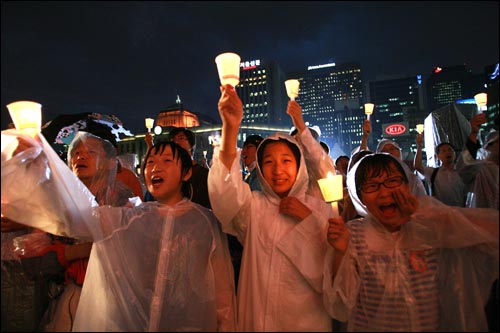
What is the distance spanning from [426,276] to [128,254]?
2064 millimetres

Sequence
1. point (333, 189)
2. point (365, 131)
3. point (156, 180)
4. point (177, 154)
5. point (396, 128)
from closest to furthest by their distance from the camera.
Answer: point (333, 189) < point (156, 180) < point (177, 154) < point (365, 131) < point (396, 128)

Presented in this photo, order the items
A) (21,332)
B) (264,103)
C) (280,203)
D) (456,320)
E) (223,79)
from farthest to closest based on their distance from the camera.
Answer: (264,103), (280,203), (21,332), (223,79), (456,320)

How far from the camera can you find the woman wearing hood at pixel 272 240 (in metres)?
2.08

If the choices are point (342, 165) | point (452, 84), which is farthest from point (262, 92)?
point (342, 165)

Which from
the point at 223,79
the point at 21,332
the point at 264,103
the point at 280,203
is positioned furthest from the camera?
the point at 264,103

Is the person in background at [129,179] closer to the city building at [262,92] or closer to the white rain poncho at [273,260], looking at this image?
the white rain poncho at [273,260]

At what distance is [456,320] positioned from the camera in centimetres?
188

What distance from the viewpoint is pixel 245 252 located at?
233 cm

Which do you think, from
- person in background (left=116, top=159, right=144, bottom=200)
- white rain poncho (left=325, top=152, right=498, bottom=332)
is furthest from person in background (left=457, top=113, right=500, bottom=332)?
person in background (left=116, top=159, right=144, bottom=200)

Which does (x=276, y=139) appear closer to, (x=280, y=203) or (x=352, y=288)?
(x=280, y=203)

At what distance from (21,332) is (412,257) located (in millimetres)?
2762

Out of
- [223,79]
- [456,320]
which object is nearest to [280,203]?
[223,79]

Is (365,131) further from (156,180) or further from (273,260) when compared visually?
(156,180)

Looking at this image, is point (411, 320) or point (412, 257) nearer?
point (411, 320)
